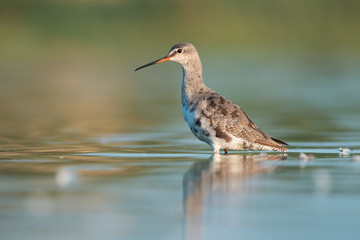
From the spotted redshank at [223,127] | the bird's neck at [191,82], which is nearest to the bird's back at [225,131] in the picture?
the spotted redshank at [223,127]

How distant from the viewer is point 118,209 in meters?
7.20

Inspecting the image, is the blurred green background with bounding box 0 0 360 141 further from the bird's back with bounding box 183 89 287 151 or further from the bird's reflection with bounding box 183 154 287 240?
the bird's reflection with bounding box 183 154 287 240

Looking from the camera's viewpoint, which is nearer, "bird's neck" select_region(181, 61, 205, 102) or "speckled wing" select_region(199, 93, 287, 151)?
"speckled wing" select_region(199, 93, 287, 151)

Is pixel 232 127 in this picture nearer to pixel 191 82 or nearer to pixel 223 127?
pixel 223 127

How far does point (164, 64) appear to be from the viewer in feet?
127

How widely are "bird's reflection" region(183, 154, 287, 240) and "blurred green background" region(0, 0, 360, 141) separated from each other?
301 cm

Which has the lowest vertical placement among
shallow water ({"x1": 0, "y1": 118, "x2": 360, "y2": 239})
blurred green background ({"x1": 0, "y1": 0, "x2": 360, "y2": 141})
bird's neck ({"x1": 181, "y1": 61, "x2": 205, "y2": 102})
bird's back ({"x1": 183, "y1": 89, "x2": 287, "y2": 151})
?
shallow water ({"x1": 0, "y1": 118, "x2": 360, "y2": 239})

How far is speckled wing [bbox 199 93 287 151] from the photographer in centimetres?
1113

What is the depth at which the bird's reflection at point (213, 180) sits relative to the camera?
6.79 m

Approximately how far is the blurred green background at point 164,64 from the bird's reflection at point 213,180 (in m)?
3.01

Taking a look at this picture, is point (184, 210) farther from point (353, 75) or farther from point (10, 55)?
point (10, 55)

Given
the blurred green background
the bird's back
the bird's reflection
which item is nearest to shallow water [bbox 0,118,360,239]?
the bird's reflection

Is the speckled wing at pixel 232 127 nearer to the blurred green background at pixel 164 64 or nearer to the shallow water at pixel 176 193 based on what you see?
the shallow water at pixel 176 193

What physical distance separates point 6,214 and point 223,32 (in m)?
42.2
